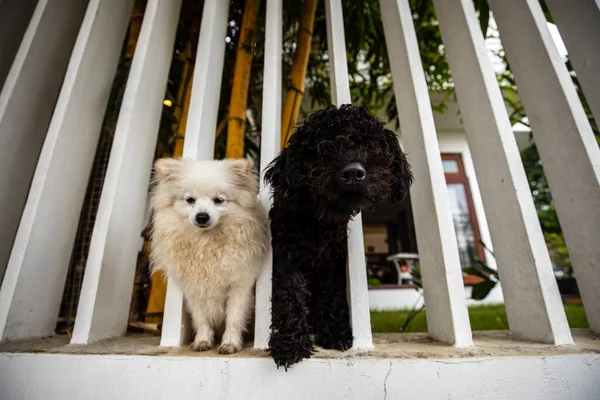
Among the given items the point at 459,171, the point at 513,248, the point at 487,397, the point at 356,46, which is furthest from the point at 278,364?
the point at 459,171

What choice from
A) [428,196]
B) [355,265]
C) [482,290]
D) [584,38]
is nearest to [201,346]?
[355,265]

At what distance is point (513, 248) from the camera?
4.13 feet

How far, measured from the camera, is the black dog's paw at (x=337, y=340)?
1095 mm

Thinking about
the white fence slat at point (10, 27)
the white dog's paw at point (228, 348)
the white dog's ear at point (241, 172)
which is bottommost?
the white dog's paw at point (228, 348)

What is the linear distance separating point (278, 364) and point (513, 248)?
107 cm

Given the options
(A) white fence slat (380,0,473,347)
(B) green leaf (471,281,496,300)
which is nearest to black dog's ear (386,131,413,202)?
Result: (A) white fence slat (380,0,473,347)

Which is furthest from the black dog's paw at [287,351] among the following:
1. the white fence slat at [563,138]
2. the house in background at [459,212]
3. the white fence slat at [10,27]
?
the house in background at [459,212]

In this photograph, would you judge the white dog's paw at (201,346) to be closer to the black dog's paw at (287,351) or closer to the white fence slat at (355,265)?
the black dog's paw at (287,351)

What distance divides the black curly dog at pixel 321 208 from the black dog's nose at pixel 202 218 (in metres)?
0.25

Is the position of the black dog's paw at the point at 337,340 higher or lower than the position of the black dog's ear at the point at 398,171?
lower

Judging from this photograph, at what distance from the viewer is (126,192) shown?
138cm

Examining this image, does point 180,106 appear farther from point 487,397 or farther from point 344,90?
point 487,397

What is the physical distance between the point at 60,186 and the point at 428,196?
1705 mm

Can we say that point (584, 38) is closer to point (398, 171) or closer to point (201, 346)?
point (398, 171)
